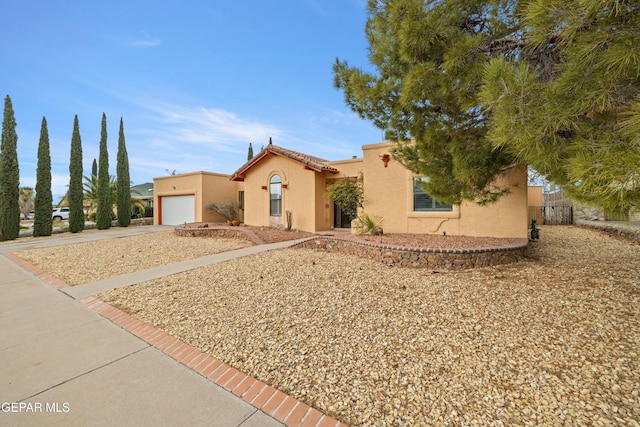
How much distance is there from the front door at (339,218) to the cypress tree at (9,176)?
1953cm

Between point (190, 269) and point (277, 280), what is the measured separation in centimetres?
282

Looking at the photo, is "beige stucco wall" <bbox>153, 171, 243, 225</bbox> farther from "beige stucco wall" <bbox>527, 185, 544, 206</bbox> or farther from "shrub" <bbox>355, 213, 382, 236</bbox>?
"beige stucco wall" <bbox>527, 185, 544, 206</bbox>

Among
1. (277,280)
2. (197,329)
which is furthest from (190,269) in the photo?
(197,329)

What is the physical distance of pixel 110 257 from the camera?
9.55 m

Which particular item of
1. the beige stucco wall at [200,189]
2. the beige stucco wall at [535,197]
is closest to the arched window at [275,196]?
the beige stucco wall at [200,189]

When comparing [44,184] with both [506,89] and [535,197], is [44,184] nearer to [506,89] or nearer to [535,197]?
[506,89]

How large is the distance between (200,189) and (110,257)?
11416mm

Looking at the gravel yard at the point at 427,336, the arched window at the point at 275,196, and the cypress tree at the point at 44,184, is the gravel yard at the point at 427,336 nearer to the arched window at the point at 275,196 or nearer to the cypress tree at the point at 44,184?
the arched window at the point at 275,196

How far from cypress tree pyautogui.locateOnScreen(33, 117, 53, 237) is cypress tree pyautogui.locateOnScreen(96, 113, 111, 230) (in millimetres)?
3062

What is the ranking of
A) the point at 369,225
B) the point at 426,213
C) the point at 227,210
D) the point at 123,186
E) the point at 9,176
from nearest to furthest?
the point at 426,213 → the point at 369,225 → the point at 9,176 → the point at 227,210 → the point at 123,186

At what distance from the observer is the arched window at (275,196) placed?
15594mm

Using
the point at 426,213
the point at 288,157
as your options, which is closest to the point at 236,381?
the point at 426,213

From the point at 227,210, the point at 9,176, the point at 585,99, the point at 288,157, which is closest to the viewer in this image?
the point at 585,99

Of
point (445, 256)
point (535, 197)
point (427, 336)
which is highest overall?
point (535, 197)
